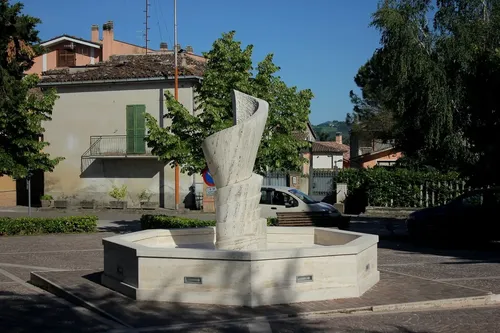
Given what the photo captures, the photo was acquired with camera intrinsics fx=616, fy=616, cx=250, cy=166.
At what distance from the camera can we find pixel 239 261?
8.42 meters

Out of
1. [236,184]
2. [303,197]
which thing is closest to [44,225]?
[303,197]

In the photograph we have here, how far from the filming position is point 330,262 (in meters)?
8.96

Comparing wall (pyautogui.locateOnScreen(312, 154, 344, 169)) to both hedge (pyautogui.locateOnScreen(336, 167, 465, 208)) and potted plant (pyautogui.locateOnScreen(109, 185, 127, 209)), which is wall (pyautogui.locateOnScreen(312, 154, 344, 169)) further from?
potted plant (pyautogui.locateOnScreen(109, 185, 127, 209))

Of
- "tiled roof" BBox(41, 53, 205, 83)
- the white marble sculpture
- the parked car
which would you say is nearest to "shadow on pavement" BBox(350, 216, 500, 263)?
the parked car

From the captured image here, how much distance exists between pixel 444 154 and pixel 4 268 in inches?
650

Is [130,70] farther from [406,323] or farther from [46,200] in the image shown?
[406,323]

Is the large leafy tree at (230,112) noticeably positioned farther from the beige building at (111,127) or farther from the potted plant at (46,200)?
the potted plant at (46,200)

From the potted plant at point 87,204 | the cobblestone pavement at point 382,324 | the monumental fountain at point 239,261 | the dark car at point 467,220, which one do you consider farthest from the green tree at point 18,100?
the cobblestone pavement at point 382,324

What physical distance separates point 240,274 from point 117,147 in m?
24.2

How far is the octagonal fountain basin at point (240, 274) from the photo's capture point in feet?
27.8

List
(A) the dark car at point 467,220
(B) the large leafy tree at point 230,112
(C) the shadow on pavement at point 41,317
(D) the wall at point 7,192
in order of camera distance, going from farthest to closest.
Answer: (D) the wall at point 7,192
(B) the large leafy tree at point 230,112
(A) the dark car at point 467,220
(C) the shadow on pavement at point 41,317

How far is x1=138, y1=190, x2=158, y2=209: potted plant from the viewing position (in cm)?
3092

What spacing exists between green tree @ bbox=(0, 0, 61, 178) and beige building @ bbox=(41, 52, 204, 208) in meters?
10.7

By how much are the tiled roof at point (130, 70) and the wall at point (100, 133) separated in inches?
20.2
